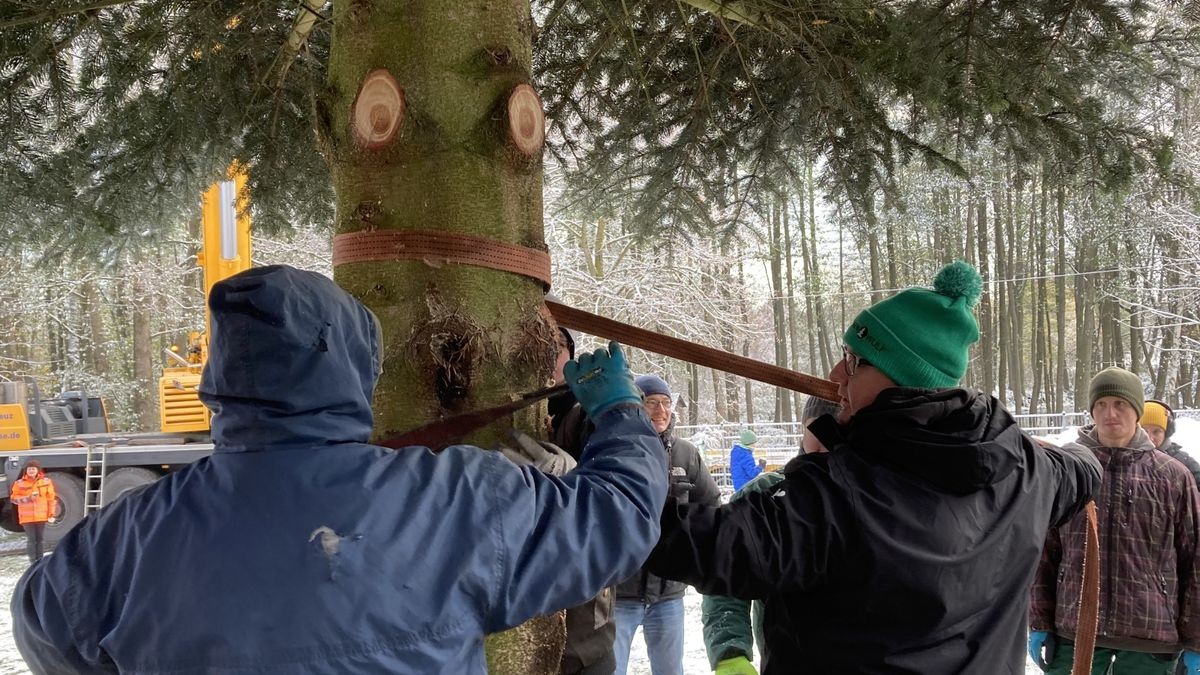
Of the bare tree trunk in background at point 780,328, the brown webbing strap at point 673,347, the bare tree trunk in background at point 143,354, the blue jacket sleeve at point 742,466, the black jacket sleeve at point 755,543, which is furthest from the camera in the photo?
the bare tree trunk in background at point 780,328

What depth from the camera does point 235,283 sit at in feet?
3.47

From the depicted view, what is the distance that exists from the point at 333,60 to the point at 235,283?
65 cm

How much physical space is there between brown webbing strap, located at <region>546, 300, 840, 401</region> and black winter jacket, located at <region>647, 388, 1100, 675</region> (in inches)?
6.5

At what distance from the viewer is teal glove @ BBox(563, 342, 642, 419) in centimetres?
127

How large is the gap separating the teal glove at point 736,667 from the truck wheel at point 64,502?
982 cm

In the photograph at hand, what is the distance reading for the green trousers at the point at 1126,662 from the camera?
317 centimetres

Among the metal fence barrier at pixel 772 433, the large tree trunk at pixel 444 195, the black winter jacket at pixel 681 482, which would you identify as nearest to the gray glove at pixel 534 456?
the large tree trunk at pixel 444 195

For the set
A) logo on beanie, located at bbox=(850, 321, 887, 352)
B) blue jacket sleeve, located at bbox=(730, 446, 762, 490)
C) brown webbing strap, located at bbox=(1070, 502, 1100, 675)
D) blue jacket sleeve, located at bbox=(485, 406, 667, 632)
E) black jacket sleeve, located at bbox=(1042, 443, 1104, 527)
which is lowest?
blue jacket sleeve, located at bbox=(730, 446, 762, 490)

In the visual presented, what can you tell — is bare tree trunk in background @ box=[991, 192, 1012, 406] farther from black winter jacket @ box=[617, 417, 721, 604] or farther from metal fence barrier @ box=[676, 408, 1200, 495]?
black winter jacket @ box=[617, 417, 721, 604]

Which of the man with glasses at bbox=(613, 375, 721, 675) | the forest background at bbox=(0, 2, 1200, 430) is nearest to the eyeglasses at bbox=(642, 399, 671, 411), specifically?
the man with glasses at bbox=(613, 375, 721, 675)

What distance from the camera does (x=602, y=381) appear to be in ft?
4.21

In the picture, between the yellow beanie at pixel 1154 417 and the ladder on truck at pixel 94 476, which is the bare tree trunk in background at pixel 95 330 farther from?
the yellow beanie at pixel 1154 417

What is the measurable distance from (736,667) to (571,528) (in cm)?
116

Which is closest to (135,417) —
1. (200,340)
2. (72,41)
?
(200,340)
